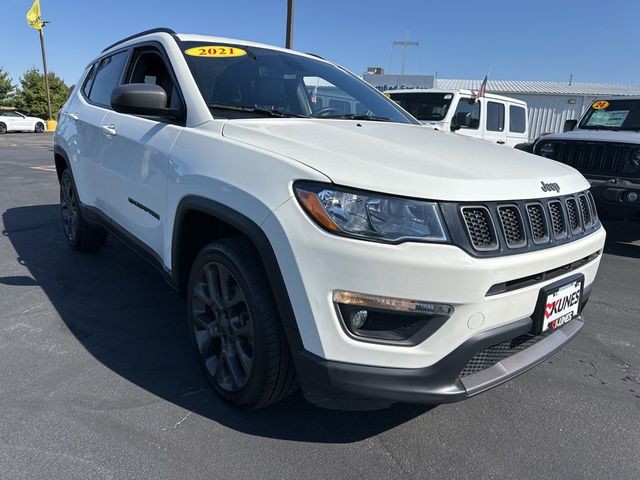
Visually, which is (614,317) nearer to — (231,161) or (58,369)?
(231,161)

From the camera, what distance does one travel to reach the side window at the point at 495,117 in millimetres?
10305

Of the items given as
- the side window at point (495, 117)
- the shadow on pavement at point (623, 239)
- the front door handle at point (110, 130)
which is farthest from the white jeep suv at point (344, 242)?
the side window at point (495, 117)

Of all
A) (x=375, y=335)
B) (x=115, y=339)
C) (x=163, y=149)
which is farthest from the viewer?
(x=115, y=339)

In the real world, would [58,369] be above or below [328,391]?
below

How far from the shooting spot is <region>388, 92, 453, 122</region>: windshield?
31.1 feet

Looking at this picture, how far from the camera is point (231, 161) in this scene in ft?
7.09

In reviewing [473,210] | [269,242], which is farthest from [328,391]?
[473,210]

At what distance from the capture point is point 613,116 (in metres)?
6.86

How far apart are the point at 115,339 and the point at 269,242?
5.50ft

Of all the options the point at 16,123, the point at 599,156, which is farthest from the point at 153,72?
A: the point at 16,123

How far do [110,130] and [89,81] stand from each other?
4.86 ft

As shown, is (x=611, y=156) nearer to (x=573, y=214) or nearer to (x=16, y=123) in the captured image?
(x=573, y=214)

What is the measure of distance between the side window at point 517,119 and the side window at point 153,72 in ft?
31.0

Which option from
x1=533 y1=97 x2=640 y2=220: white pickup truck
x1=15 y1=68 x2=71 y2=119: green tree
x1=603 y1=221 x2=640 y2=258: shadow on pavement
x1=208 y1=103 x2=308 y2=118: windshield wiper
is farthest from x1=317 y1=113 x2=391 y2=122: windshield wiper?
x1=15 y1=68 x2=71 y2=119: green tree
